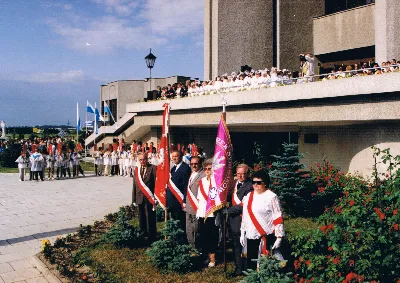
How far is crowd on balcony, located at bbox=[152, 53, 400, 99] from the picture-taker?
13177 millimetres

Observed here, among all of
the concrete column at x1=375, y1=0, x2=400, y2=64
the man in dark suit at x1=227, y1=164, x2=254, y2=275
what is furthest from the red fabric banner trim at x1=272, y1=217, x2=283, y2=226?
the concrete column at x1=375, y1=0, x2=400, y2=64

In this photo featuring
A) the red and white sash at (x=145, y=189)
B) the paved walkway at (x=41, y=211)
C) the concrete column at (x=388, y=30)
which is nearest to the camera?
the paved walkway at (x=41, y=211)

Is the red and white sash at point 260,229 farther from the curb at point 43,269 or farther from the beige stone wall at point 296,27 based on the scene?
the beige stone wall at point 296,27

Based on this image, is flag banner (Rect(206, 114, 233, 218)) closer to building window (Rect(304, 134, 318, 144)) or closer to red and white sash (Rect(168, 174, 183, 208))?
red and white sash (Rect(168, 174, 183, 208))

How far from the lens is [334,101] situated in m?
13.0

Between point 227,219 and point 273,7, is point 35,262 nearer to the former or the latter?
point 227,219

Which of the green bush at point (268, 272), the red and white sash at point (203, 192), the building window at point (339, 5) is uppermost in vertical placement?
the building window at point (339, 5)

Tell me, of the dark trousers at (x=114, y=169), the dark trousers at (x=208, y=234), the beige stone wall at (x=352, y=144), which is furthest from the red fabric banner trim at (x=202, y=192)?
the dark trousers at (x=114, y=169)

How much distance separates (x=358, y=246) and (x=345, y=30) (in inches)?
713

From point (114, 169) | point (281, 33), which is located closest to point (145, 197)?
point (114, 169)

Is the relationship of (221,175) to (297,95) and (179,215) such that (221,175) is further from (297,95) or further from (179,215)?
(297,95)

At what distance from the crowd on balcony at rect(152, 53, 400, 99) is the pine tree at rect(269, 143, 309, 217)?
11.4ft

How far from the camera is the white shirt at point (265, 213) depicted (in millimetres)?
5531

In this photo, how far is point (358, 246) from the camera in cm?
473
